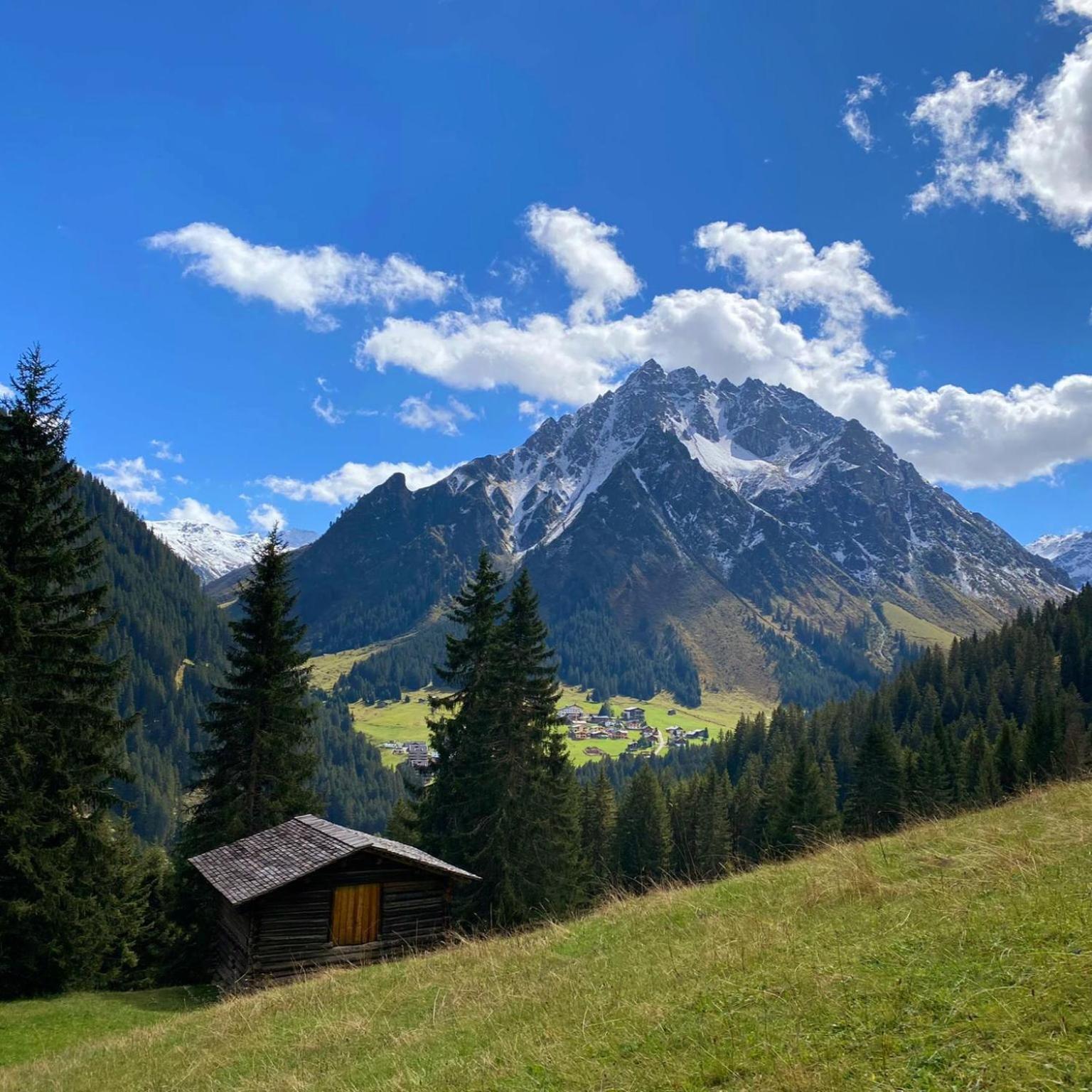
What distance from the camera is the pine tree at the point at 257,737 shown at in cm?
3309

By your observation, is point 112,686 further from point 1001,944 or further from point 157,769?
point 157,769

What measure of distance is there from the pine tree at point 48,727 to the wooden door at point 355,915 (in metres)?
7.15

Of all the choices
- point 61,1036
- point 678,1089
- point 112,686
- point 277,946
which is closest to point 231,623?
point 112,686

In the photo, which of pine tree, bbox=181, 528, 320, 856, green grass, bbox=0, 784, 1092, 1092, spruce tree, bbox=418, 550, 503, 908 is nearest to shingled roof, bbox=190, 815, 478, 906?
pine tree, bbox=181, 528, 320, 856

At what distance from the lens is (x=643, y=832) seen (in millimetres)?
70625

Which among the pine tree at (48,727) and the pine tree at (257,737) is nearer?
the pine tree at (48,727)

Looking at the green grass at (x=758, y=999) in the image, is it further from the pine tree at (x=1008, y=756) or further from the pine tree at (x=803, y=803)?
the pine tree at (x=803, y=803)

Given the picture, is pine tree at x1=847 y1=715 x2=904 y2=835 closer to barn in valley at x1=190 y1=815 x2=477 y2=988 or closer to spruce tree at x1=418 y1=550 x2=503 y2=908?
spruce tree at x1=418 y1=550 x2=503 y2=908

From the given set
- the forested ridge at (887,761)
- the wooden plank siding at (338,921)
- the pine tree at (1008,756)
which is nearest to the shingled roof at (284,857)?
the wooden plank siding at (338,921)

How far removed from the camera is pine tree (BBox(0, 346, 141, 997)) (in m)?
22.2

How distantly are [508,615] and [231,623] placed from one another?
13710 mm

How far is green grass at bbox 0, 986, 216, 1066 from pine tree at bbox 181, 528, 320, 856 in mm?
8048

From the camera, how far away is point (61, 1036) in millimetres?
19062

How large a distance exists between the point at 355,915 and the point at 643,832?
49.2m
